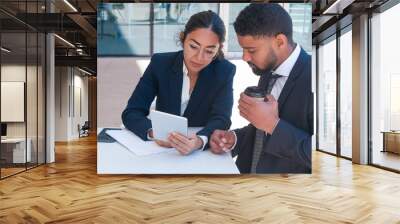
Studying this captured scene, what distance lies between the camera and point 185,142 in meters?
6.70

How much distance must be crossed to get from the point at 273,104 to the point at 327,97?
546cm

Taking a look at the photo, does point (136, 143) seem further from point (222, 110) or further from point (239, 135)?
point (239, 135)

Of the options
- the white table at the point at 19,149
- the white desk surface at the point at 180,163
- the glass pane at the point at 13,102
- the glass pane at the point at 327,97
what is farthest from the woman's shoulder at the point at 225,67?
the glass pane at the point at 327,97

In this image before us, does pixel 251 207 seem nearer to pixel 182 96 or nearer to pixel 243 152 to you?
pixel 243 152

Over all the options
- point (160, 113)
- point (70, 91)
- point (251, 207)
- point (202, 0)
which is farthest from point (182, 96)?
point (70, 91)

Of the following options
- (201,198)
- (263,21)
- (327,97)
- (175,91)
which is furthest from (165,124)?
(327,97)

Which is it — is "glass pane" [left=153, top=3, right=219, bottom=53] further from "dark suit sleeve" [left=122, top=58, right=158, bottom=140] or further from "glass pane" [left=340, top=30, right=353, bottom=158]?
"glass pane" [left=340, top=30, right=353, bottom=158]

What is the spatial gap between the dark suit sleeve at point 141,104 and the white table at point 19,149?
7.74 feet

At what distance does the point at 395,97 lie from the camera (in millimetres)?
7840

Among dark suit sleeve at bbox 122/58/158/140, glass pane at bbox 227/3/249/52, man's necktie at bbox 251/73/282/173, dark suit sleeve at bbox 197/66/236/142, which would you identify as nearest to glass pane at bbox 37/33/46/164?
dark suit sleeve at bbox 122/58/158/140

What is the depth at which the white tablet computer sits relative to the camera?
672 cm

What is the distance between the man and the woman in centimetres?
30

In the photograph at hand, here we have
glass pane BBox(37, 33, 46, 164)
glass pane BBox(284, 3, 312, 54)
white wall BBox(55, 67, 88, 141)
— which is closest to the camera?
glass pane BBox(284, 3, 312, 54)

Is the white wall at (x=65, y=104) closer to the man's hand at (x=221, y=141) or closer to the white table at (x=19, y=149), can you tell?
the white table at (x=19, y=149)
